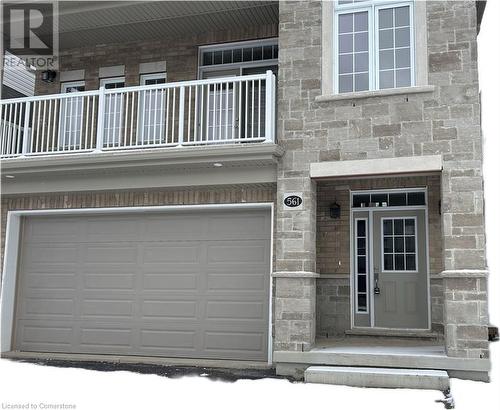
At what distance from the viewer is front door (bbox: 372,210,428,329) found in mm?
9688

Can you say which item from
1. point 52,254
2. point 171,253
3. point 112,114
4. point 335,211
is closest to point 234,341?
point 171,253

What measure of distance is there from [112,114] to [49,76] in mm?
1936

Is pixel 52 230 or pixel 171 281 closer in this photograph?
pixel 171 281

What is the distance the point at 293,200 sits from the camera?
8.59 meters

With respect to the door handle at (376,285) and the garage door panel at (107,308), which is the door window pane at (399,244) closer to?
the door handle at (376,285)

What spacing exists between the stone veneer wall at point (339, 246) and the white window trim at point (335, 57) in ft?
6.44

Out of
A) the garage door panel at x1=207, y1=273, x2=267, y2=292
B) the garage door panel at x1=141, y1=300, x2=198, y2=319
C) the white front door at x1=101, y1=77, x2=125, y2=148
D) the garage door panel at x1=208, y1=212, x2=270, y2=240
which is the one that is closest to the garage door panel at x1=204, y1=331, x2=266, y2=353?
the garage door panel at x1=141, y1=300, x2=198, y2=319

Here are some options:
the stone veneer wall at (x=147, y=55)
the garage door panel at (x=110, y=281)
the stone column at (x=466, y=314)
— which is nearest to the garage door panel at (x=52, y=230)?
the garage door panel at (x=110, y=281)

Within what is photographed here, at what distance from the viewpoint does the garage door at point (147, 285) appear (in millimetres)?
9328

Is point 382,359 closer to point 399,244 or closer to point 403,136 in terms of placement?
point 399,244

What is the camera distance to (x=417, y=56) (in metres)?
8.27

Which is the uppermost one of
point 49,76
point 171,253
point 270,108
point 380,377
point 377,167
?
point 49,76

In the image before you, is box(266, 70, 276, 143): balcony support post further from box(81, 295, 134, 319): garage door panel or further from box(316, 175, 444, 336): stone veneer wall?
box(81, 295, 134, 319): garage door panel

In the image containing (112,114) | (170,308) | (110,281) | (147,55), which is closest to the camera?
(170,308)
